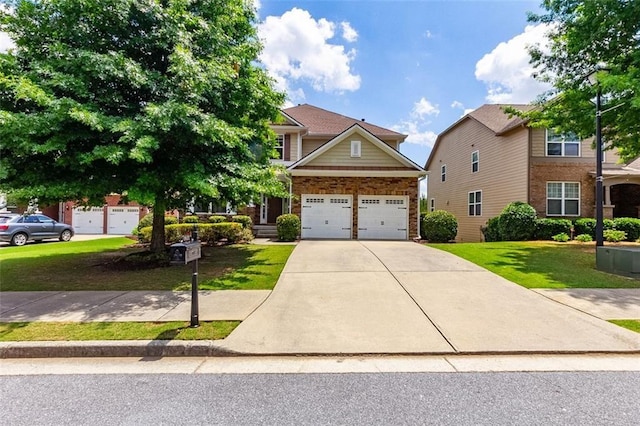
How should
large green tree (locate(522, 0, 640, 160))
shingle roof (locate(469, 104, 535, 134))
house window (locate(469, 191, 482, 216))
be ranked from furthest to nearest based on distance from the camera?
house window (locate(469, 191, 482, 216)) → shingle roof (locate(469, 104, 535, 134)) → large green tree (locate(522, 0, 640, 160))

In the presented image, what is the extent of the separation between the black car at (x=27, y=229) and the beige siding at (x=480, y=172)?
24022mm

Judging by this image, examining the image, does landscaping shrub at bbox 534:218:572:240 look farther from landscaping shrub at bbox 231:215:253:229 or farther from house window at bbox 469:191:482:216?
landscaping shrub at bbox 231:215:253:229

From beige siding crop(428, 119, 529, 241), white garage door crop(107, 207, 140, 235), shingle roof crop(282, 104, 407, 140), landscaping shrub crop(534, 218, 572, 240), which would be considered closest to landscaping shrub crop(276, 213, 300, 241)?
shingle roof crop(282, 104, 407, 140)

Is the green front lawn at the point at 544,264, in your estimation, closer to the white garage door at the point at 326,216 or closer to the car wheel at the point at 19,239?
the white garage door at the point at 326,216

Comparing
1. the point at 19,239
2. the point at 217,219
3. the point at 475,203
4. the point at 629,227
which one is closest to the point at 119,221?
the point at 19,239

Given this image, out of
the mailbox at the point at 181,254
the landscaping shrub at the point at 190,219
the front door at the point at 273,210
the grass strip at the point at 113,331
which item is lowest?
the grass strip at the point at 113,331

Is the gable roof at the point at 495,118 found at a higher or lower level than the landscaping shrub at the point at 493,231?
higher

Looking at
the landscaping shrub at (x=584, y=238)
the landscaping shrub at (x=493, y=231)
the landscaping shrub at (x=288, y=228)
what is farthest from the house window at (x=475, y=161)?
the landscaping shrub at (x=288, y=228)

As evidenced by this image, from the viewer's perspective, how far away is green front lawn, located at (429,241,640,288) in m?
7.49

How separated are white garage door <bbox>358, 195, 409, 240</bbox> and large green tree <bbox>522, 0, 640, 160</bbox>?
6.64m

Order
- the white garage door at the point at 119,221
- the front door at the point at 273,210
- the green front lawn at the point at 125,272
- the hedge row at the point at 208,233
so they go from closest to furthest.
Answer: the green front lawn at the point at 125,272, the hedge row at the point at 208,233, the front door at the point at 273,210, the white garage door at the point at 119,221

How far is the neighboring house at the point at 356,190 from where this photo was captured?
16406mm

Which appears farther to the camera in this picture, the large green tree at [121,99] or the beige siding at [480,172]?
the beige siding at [480,172]

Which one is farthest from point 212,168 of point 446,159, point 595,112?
point 446,159
